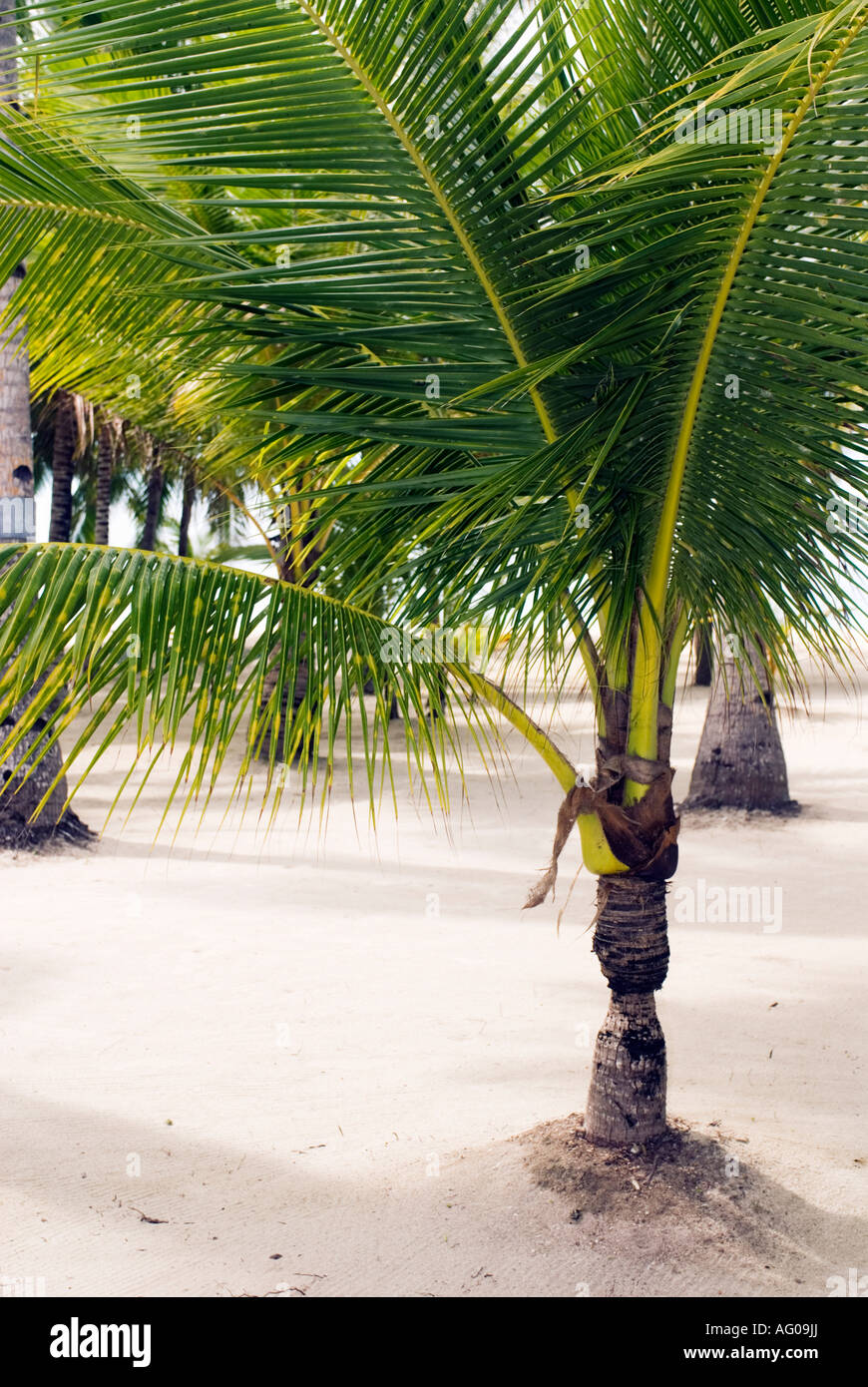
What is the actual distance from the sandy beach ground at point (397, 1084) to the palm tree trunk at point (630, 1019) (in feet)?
0.58

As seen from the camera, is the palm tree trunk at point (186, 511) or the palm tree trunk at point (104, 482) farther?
the palm tree trunk at point (186, 511)

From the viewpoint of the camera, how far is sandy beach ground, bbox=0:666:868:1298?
132 inches

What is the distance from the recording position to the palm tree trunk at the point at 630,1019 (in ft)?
12.0

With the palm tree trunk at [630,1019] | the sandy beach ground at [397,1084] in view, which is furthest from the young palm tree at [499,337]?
the sandy beach ground at [397,1084]

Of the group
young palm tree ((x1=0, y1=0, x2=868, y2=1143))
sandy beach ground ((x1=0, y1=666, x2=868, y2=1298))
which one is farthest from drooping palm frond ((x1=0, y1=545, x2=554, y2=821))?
sandy beach ground ((x1=0, y1=666, x2=868, y2=1298))

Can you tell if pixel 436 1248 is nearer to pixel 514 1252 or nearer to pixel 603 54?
pixel 514 1252

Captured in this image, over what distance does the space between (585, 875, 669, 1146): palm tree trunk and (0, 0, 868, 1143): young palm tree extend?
11 mm

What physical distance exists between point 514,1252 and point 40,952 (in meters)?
3.98

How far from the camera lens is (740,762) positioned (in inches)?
397

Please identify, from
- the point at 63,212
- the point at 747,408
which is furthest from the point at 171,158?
the point at 747,408

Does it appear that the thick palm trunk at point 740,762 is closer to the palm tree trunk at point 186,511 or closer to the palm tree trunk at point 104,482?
the palm tree trunk at point 104,482

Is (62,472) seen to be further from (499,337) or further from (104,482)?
(499,337)

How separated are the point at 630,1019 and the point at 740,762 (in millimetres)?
6730

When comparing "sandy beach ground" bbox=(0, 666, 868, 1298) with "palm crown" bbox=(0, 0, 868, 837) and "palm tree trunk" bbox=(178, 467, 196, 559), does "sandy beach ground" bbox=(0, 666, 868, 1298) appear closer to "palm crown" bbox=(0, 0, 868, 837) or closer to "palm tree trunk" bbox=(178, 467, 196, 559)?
"palm crown" bbox=(0, 0, 868, 837)
